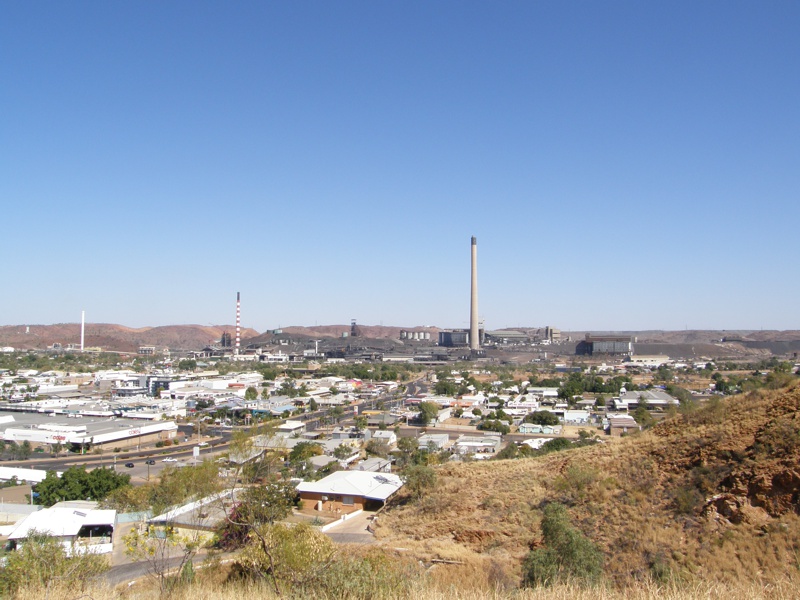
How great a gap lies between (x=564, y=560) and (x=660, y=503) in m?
1.81

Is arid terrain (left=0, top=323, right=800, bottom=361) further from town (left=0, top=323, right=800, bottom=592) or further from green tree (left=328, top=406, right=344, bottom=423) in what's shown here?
green tree (left=328, top=406, right=344, bottom=423)

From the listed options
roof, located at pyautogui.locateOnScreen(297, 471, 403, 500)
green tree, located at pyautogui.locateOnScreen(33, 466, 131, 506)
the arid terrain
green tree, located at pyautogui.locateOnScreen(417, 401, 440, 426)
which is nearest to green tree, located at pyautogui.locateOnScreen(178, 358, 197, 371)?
the arid terrain

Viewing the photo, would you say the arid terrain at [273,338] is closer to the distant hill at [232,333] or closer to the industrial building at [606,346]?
the distant hill at [232,333]

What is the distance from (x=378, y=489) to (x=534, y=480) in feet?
10.0

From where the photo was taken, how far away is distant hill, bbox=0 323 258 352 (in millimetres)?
72250

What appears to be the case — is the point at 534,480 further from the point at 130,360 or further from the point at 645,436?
the point at 130,360

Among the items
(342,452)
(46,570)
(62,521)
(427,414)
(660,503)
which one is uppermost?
(46,570)

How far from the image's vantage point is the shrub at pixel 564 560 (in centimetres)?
491

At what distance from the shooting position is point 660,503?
6457 mm

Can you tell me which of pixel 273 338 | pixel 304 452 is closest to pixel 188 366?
pixel 273 338

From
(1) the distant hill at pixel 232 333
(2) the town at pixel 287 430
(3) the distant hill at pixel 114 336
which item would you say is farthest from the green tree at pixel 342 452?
(3) the distant hill at pixel 114 336

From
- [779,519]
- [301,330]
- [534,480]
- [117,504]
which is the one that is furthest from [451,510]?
[301,330]

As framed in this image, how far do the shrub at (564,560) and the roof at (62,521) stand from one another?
602 centimetres

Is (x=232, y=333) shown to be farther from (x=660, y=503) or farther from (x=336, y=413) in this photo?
(x=660, y=503)
